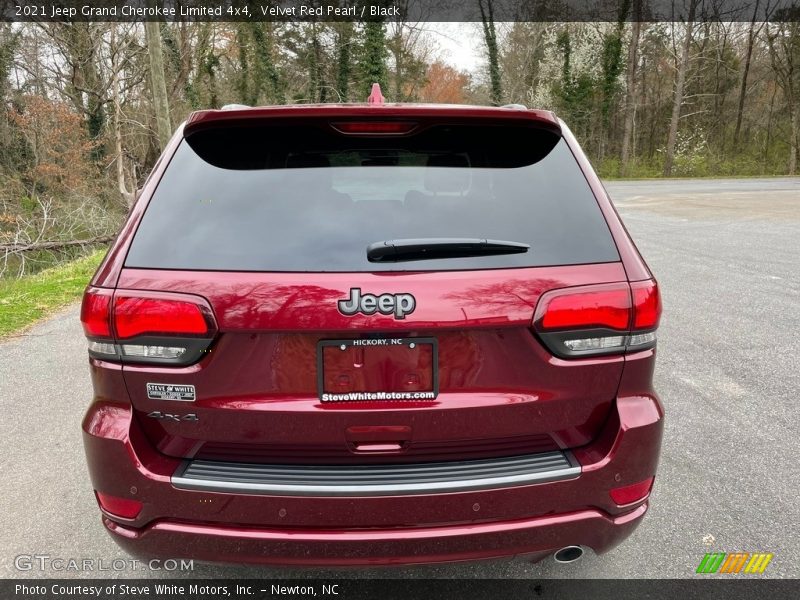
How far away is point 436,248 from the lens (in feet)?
5.50

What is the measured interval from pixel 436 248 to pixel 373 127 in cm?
56

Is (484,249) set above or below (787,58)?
below

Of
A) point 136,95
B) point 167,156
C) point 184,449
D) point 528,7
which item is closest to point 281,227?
point 167,156

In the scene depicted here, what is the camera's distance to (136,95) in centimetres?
2408

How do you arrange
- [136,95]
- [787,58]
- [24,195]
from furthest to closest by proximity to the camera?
[787,58], [136,95], [24,195]

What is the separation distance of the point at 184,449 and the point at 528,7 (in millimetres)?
40603

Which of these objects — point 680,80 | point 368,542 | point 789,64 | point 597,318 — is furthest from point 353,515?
point 789,64

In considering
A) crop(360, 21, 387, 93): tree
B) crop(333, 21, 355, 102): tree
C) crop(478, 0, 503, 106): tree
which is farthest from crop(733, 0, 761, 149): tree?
crop(333, 21, 355, 102): tree

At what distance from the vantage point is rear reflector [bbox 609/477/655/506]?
1782mm

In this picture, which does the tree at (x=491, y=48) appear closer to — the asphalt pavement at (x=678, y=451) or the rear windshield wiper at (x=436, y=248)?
the asphalt pavement at (x=678, y=451)

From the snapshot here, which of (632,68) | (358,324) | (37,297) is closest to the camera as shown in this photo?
(358,324)

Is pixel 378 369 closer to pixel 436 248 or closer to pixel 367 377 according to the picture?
pixel 367 377

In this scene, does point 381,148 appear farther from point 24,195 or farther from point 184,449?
point 24,195

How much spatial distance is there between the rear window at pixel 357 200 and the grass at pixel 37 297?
16.8ft
